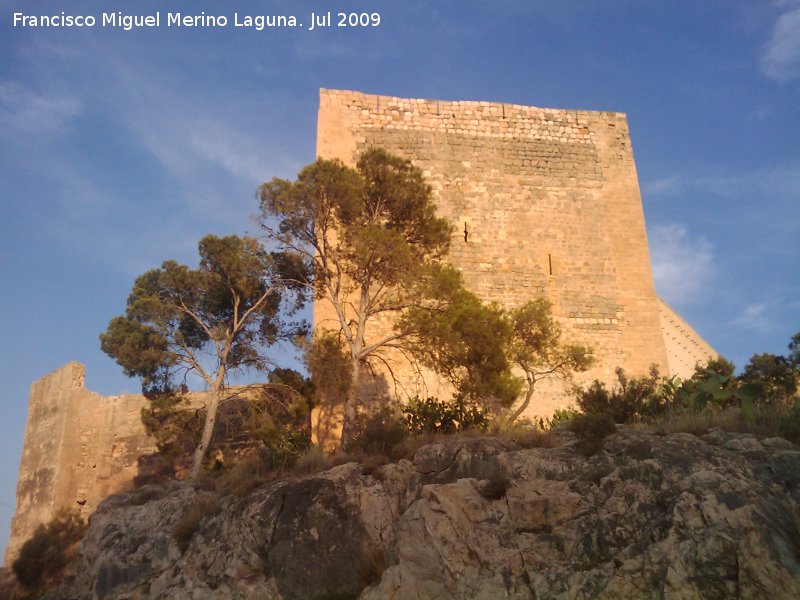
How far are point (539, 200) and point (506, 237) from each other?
1198mm

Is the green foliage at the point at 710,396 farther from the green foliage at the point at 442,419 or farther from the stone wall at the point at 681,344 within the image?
the stone wall at the point at 681,344

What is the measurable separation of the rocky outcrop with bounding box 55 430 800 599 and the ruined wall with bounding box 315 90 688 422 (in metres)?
5.94

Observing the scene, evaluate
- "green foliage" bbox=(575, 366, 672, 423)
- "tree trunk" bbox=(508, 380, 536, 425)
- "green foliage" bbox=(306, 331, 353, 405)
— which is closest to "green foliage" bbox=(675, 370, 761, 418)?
"green foliage" bbox=(575, 366, 672, 423)

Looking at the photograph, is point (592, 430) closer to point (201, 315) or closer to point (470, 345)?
point (470, 345)

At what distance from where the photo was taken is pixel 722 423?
809 centimetres

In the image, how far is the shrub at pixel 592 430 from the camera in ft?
26.1

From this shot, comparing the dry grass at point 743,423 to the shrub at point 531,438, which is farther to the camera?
the shrub at point 531,438

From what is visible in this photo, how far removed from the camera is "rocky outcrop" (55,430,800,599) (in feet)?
20.7

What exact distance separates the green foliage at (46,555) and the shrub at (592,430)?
1034 cm

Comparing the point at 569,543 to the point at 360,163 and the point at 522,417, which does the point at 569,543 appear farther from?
the point at 360,163

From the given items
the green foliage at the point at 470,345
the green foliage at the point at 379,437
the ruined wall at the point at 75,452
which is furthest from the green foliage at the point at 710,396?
the ruined wall at the point at 75,452

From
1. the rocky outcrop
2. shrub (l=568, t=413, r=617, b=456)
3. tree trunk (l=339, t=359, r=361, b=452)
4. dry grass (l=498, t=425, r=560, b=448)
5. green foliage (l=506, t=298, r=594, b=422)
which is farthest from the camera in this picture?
green foliage (l=506, t=298, r=594, b=422)

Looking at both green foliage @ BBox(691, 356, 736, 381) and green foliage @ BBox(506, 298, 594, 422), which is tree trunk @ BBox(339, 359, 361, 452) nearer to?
green foliage @ BBox(506, 298, 594, 422)

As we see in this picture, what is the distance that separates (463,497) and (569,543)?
125 cm
